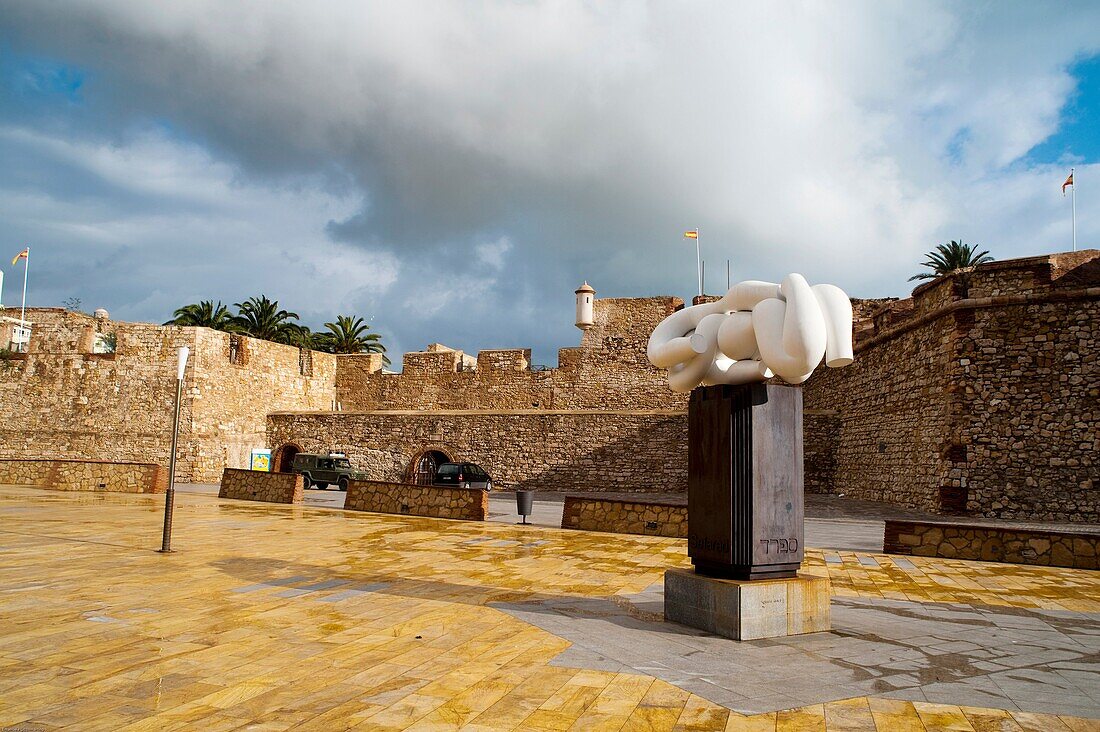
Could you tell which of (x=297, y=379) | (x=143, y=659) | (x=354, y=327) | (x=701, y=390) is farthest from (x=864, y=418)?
(x=354, y=327)

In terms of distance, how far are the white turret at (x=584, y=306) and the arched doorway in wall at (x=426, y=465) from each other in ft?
25.4

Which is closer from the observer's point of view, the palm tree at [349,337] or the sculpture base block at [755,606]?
the sculpture base block at [755,606]

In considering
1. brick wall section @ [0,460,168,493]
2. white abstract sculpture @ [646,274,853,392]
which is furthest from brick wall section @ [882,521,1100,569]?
brick wall section @ [0,460,168,493]

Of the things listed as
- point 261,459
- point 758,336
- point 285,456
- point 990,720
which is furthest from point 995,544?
point 285,456

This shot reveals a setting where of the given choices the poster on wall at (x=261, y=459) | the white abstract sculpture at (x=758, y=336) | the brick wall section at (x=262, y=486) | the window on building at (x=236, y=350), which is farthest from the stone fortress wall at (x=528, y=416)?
the white abstract sculpture at (x=758, y=336)

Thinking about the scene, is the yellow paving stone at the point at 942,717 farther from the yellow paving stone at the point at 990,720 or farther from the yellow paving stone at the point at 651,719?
the yellow paving stone at the point at 651,719

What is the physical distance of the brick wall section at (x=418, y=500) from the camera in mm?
13766

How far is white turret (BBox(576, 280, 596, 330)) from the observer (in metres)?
27.6

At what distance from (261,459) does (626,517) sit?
18194 millimetres

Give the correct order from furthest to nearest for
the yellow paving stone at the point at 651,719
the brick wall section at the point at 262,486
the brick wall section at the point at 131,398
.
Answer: the brick wall section at the point at 131,398 → the brick wall section at the point at 262,486 → the yellow paving stone at the point at 651,719

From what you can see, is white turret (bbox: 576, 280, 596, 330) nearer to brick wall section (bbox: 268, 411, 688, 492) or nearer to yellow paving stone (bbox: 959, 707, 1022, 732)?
brick wall section (bbox: 268, 411, 688, 492)

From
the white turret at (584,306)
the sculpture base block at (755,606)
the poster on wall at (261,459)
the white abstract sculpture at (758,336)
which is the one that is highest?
the white turret at (584,306)

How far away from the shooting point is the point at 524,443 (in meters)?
23.8

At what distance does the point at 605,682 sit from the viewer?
3.80m
